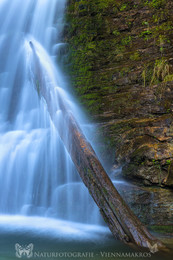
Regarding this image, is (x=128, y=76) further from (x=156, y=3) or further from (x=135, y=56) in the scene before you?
(x=156, y=3)

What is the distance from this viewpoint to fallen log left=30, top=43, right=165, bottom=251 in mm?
2990

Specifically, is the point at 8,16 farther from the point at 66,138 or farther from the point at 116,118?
the point at 66,138

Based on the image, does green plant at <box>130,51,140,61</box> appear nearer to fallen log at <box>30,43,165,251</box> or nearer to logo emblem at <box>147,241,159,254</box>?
fallen log at <box>30,43,165,251</box>

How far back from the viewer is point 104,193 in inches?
132

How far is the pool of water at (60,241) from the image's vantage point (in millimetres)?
2896

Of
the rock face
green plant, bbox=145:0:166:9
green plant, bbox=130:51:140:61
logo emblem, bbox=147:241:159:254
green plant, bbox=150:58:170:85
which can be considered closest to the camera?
logo emblem, bbox=147:241:159:254

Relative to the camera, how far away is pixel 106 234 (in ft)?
12.5

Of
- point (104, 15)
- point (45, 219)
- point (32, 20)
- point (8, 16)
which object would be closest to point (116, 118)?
point (45, 219)

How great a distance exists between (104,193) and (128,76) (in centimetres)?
451

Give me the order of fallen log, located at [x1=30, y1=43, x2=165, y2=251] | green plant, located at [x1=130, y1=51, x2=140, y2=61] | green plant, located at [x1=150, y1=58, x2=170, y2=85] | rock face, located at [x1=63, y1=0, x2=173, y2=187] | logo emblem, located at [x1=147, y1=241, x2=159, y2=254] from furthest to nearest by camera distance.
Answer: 1. green plant, located at [x1=130, y1=51, x2=140, y2=61]
2. green plant, located at [x1=150, y1=58, x2=170, y2=85]
3. rock face, located at [x1=63, y1=0, x2=173, y2=187]
4. fallen log, located at [x1=30, y1=43, x2=165, y2=251]
5. logo emblem, located at [x1=147, y1=241, x2=159, y2=254]

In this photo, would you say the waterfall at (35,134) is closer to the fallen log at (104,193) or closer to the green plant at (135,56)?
the fallen log at (104,193)

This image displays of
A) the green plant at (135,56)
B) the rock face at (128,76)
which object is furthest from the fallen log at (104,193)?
the green plant at (135,56)

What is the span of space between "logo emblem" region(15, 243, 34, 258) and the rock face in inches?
94.1

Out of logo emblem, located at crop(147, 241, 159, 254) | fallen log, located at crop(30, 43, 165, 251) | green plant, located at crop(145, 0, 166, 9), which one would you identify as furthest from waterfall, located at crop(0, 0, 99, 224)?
green plant, located at crop(145, 0, 166, 9)
